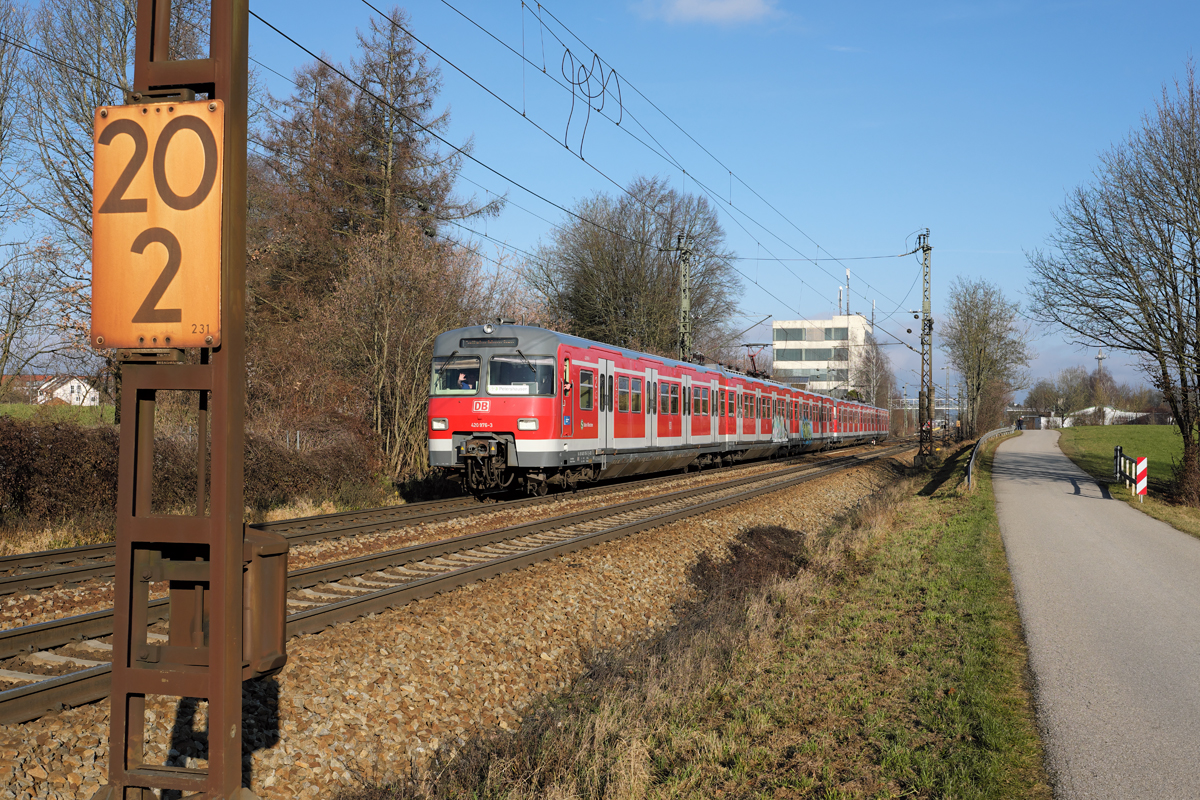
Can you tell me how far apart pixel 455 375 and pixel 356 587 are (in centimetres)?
787

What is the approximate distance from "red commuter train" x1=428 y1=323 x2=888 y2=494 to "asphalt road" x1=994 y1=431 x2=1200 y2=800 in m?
7.73

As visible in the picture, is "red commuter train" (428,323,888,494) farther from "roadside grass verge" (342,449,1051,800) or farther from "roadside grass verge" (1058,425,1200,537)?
"roadside grass verge" (1058,425,1200,537)

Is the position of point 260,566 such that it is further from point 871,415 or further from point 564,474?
point 871,415

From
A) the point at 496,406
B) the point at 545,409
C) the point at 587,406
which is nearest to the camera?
the point at 545,409

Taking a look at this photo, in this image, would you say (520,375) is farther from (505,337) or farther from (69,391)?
(69,391)

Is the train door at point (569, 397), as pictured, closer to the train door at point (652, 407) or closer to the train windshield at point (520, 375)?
the train windshield at point (520, 375)

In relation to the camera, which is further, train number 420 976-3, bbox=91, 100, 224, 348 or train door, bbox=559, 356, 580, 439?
train door, bbox=559, 356, 580, 439

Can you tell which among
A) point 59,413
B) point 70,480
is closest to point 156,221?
point 70,480

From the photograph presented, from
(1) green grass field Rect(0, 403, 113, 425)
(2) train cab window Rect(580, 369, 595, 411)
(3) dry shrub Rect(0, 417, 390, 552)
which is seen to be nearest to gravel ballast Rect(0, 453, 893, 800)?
(2) train cab window Rect(580, 369, 595, 411)

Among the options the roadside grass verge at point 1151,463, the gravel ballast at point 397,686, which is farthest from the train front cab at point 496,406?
the roadside grass verge at point 1151,463

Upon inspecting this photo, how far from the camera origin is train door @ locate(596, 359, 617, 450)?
17.6 m

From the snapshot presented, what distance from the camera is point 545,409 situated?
1532 centimetres

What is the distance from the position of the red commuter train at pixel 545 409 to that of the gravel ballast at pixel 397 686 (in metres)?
5.28

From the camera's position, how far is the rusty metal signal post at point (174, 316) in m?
2.85
